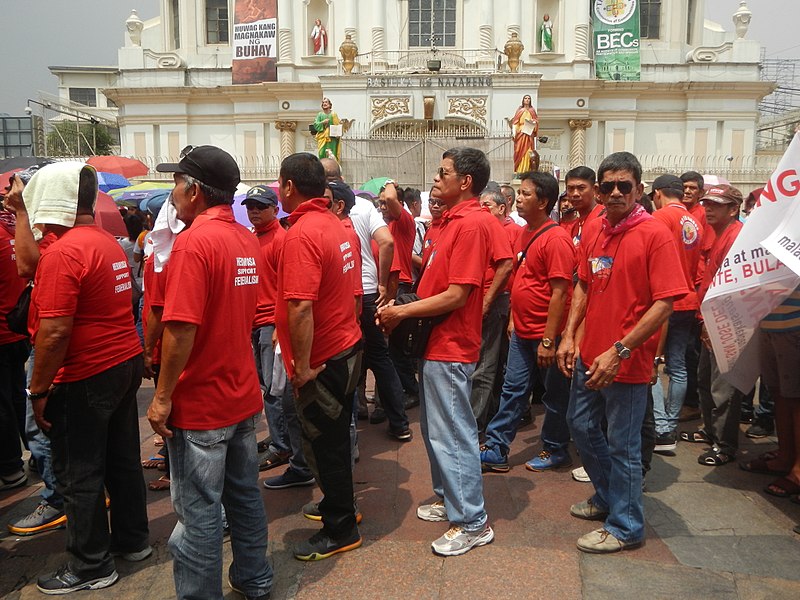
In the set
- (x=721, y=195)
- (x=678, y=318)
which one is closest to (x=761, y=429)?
(x=678, y=318)

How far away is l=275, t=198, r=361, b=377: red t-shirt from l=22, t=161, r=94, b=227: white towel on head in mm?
1029

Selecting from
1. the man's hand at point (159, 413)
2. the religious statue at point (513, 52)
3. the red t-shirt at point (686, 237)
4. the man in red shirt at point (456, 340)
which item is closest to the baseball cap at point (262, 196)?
the man in red shirt at point (456, 340)

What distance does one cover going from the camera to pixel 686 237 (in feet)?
16.4

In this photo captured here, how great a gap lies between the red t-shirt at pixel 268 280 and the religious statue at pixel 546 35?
83.1 ft

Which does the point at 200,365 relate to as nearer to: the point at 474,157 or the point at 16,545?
the point at 474,157

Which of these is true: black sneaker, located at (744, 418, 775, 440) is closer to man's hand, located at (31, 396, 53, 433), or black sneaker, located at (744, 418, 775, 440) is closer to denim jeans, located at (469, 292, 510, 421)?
denim jeans, located at (469, 292, 510, 421)

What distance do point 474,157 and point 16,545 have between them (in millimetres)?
3274

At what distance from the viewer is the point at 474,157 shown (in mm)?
3412

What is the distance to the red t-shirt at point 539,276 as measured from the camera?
4305 millimetres

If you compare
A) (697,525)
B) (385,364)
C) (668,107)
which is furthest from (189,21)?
(697,525)

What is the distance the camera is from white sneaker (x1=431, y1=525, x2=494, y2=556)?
3.32 m

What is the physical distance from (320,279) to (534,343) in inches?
76.8

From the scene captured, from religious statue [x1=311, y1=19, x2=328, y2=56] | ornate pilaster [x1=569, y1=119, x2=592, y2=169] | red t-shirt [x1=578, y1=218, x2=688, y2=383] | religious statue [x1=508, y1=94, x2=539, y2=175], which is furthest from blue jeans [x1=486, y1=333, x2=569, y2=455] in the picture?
religious statue [x1=311, y1=19, x2=328, y2=56]

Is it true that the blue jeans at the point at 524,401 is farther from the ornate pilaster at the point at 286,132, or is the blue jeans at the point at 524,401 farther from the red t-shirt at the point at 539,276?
the ornate pilaster at the point at 286,132
